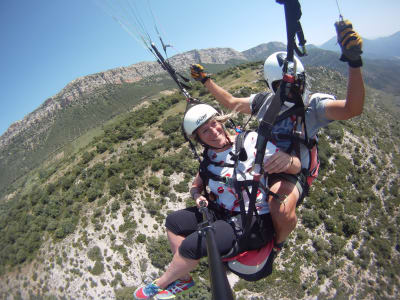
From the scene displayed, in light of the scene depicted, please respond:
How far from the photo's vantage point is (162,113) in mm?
39438

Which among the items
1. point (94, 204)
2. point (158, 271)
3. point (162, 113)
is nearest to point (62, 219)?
point (94, 204)

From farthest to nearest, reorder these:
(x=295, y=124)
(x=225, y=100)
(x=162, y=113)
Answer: (x=162, y=113) → (x=225, y=100) → (x=295, y=124)

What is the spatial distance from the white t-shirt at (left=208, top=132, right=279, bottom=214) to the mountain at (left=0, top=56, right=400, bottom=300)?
13.9m

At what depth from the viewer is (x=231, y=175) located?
2.98 metres

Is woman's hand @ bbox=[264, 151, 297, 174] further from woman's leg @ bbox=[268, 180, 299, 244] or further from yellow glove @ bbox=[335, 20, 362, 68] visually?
yellow glove @ bbox=[335, 20, 362, 68]

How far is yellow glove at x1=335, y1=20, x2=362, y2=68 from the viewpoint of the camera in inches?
70.4

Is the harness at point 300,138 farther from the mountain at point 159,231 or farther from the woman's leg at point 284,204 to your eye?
the mountain at point 159,231

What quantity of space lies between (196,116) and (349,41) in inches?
77.0

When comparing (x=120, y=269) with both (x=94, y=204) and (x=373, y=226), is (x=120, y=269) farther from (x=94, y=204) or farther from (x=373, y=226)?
(x=373, y=226)

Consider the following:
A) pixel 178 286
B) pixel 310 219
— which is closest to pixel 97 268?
pixel 178 286

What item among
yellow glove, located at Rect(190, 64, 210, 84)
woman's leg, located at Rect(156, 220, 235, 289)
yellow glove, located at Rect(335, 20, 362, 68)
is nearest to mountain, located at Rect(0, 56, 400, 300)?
woman's leg, located at Rect(156, 220, 235, 289)

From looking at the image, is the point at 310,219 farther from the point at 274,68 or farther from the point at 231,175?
the point at 274,68

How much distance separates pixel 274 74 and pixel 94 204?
2486cm

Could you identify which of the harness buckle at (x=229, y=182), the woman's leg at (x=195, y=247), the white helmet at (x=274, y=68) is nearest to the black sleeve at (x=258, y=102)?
the white helmet at (x=274, y=68)
